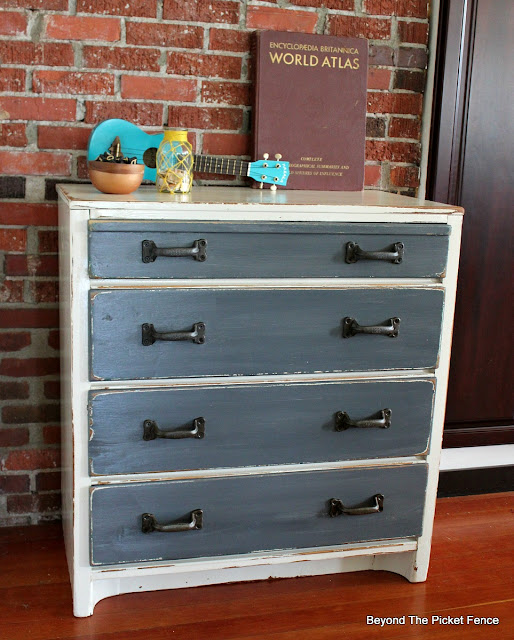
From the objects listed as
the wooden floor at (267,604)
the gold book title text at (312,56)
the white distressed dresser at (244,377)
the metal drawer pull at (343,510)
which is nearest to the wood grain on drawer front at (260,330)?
the white distressed dresser at (244,377)

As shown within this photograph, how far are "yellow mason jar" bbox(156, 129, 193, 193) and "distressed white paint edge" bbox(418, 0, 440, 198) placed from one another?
0.80 m

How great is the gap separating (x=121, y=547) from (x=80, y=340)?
484 mm

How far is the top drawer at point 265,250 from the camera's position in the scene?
5.07ft

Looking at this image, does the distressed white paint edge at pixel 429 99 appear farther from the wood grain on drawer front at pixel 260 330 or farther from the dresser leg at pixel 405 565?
the dresser leg at pixel 405 565

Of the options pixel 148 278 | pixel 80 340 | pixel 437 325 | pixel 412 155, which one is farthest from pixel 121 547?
pixel 412 155

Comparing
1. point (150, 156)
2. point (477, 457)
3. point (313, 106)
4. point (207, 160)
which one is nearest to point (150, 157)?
point (150, 156)

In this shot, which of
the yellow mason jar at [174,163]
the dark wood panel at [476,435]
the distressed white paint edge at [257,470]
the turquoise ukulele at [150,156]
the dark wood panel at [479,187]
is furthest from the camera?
the dark wood panel at [476,435]

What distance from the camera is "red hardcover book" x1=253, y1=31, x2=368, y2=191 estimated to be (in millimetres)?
2018

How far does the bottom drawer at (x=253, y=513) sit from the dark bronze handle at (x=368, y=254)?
510 mm

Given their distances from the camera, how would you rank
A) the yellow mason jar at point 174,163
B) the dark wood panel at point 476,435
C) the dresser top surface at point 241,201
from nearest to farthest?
the dresser top surface at point 241,201 < the yellow mason jar at point 174,163 < the dark wood panel at point 476,435

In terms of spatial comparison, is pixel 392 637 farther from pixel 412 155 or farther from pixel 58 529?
pixel 412 155

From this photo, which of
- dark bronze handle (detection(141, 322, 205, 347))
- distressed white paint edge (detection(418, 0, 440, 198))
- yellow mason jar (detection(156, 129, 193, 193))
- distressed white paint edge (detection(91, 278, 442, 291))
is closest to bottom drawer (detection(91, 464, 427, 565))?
dark bronze handle (detection(141, 322, 205, 347))

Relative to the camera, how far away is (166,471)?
1.67 meters

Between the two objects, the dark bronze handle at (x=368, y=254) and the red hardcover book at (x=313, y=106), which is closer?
the dark bronze handle at (x=368, y=254)
